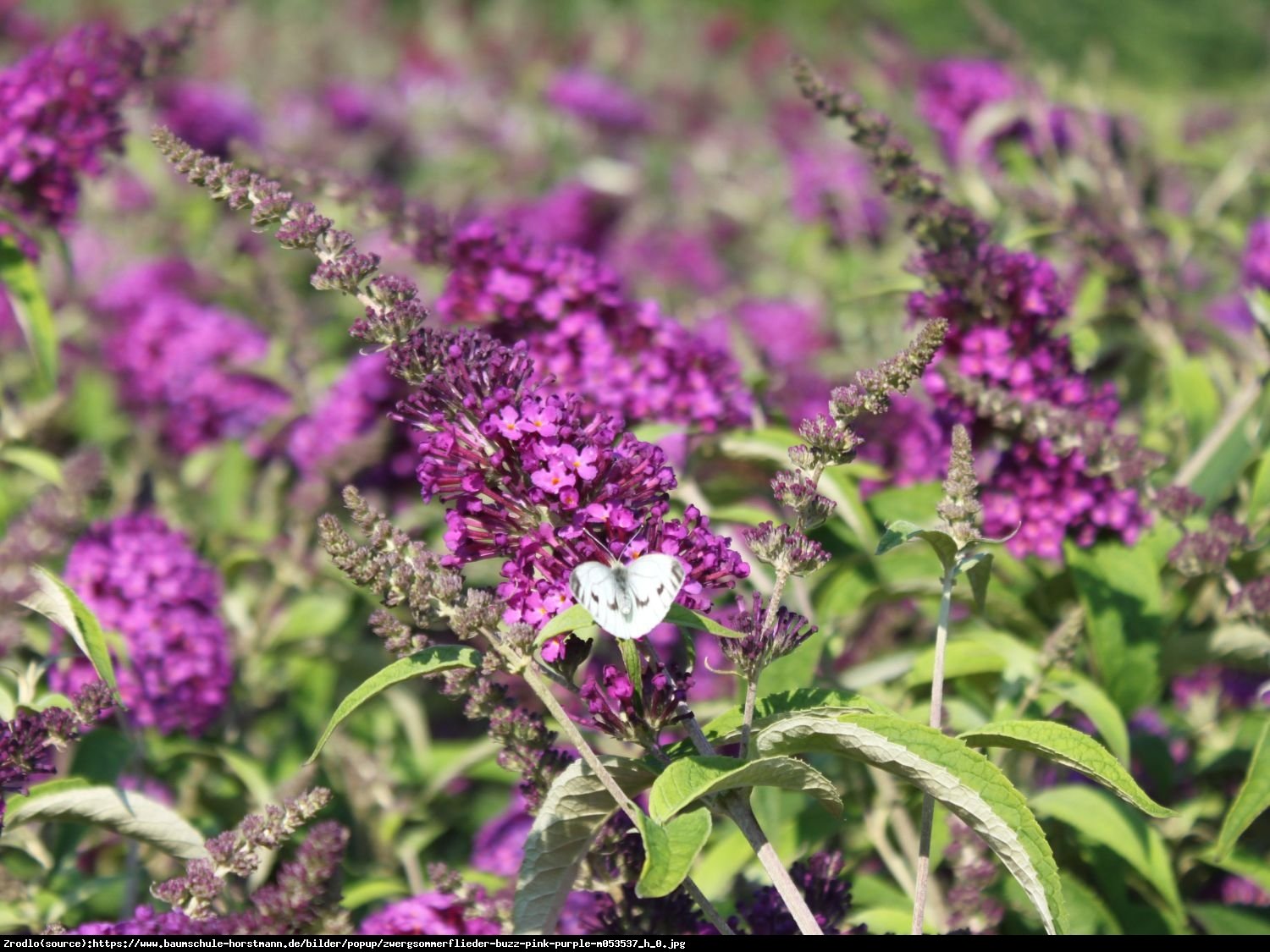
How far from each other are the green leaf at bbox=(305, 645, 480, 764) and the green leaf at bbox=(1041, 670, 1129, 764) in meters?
1.11

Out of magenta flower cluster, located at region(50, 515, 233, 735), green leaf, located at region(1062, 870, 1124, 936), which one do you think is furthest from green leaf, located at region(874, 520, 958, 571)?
magenta flower cluster, located at region(50, 515, 233, 735)

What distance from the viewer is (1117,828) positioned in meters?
2.28

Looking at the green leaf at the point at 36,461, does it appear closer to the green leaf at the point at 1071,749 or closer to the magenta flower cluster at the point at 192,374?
the magenta flower cluster at the point at 192,374

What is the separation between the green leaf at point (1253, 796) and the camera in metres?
1.92

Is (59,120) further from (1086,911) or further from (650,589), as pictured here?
(1086,911)

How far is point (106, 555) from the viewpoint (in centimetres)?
270

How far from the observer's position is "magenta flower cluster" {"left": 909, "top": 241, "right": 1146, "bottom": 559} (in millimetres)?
2438

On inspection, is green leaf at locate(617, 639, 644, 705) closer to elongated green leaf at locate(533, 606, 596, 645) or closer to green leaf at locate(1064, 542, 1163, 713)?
elongated green leaf at locate(533, 606, 596, 645)

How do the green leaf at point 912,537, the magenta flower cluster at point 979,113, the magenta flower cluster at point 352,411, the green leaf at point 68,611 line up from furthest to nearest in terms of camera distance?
the magenta flower cluster at point 979,113
the magenta flower cluster at point 352,411
the green leaf at point 68,611
the green leaf at point 912,537

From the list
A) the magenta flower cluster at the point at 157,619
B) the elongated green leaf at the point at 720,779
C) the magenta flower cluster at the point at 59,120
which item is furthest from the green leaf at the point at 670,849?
the magenta flower cluster at the point at 59,120

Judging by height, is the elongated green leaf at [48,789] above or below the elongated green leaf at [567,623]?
below

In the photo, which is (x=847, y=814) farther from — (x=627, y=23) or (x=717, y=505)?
(x=627, y=23)

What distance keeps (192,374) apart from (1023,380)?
2.56 meters

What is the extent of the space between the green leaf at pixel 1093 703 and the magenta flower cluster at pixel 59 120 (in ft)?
7.32
